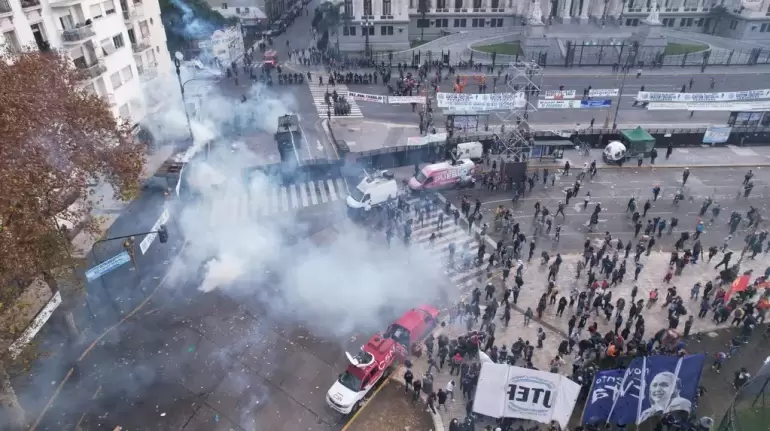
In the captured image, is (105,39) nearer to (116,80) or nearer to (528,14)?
(116,80)

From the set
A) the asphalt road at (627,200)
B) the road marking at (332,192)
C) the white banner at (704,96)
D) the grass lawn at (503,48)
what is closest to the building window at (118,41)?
the road marking at (332,192)

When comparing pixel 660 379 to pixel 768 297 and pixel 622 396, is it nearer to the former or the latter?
pixel 622 396

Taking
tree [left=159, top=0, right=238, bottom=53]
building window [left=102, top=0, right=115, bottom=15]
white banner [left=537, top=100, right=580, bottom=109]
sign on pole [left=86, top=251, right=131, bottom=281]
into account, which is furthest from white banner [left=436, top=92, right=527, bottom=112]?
tree [left=159, top=0, right=238, bottom=53]

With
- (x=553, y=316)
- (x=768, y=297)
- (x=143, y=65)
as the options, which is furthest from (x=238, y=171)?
(x=768, y=297)

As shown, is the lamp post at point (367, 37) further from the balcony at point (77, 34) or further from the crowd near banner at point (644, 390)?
the crowd near banner at point (644, 390)

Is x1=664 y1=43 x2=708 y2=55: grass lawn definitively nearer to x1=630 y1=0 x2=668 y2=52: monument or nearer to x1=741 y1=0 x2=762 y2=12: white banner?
x1=630 y1=0 x2=668 y2=52: monument
